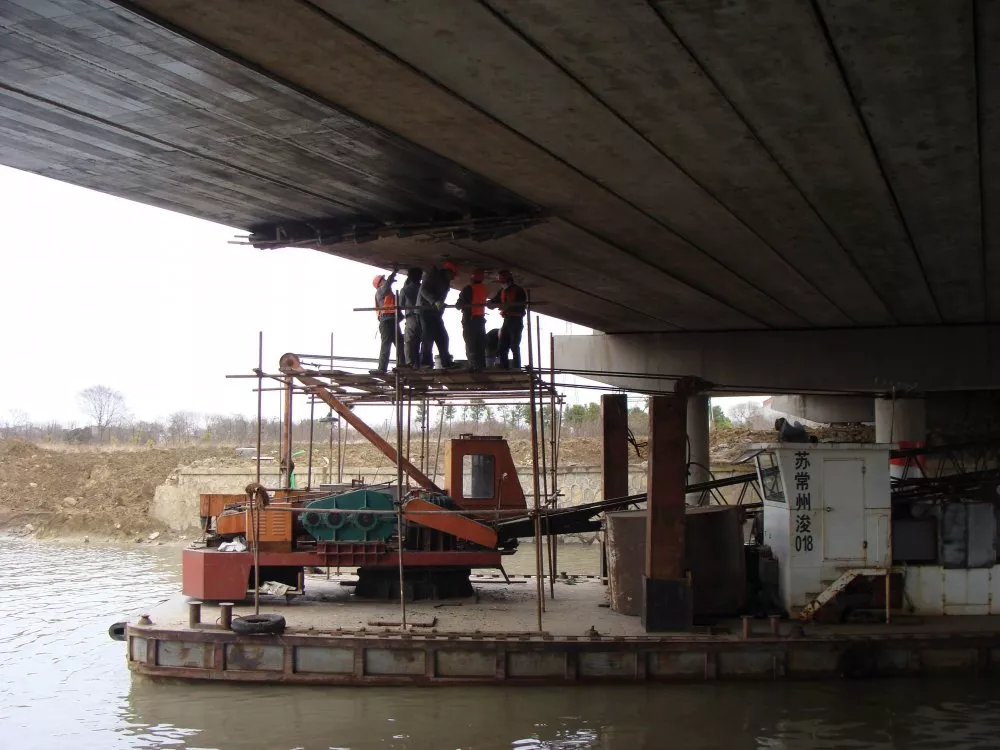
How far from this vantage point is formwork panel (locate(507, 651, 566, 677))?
44.9ft

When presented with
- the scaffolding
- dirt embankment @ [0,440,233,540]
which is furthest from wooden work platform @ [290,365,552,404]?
dirt embankment @ [0,440,233,540]

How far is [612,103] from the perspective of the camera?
10.7 meters

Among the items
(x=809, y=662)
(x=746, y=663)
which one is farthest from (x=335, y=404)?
(x=809, y=662)

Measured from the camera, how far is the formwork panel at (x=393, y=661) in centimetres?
1368

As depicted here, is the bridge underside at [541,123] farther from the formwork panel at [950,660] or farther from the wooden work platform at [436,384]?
the formwork panel at [950,660]

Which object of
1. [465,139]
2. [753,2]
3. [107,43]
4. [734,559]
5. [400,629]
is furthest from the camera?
[734,559]

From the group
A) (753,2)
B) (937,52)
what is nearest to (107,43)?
(753,2)

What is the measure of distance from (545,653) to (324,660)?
305cm

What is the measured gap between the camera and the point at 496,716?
13.0 m

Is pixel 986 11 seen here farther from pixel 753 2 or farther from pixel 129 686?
pixel 129 686

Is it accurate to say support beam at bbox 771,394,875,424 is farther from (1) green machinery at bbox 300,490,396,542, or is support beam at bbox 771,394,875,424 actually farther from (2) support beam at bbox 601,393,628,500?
(1) green machinery at bbox 300,490,396,542

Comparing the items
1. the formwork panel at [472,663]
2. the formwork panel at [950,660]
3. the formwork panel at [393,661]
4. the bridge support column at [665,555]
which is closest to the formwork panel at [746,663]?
the bridge support column at [665,555]

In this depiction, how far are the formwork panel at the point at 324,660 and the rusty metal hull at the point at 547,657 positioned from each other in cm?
1

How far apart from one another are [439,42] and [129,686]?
1065 cm
